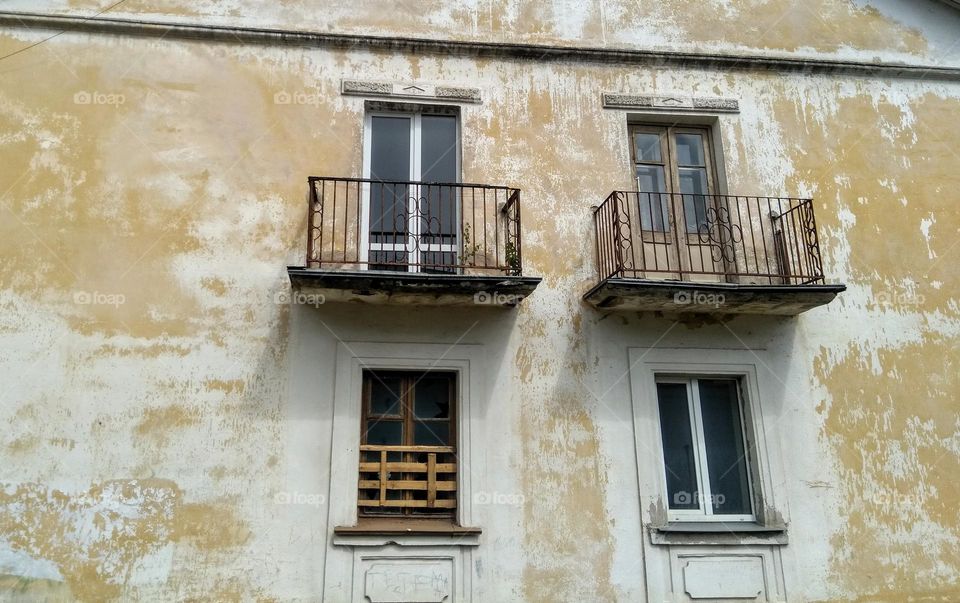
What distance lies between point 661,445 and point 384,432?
3002mm

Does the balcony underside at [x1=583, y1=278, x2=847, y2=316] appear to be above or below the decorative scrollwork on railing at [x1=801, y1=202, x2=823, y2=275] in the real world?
below

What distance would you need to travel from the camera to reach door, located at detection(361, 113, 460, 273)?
823cm

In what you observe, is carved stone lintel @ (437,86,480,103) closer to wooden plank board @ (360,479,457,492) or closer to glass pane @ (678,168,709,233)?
glass pane @ (678,168,709,233)

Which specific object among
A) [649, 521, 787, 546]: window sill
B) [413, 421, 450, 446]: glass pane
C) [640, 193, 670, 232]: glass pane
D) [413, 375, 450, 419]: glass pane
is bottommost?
[649, 521, 787, 546]: window sill

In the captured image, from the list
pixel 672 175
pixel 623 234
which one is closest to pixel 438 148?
pixel 623 234

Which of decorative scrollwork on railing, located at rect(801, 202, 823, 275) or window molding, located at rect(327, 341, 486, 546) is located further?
decorative scrollwork on railing, located at rect(801, 202, 823, 275)

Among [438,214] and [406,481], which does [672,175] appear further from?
[406,481]

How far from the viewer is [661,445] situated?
785 centimetres

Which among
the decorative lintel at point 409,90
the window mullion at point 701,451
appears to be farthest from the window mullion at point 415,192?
the window mullion at point 701,451

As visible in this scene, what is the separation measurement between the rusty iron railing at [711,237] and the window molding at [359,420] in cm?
196

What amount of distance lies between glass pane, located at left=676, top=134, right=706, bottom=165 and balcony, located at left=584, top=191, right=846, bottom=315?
53 cm

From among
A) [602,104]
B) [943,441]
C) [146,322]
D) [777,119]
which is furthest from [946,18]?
[146,322]

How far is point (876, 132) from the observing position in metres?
9.27

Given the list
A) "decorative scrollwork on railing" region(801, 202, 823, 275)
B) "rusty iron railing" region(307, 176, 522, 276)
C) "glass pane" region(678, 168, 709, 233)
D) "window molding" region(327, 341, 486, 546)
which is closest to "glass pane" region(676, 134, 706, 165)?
"glass pane" region(678, 168, 709, 233)
